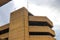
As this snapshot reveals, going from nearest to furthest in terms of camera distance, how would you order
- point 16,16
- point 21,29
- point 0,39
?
point 21,29 → point 16,16 → point 0,39

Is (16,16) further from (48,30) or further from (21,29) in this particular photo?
(48,30)

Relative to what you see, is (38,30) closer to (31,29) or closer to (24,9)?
(31,29)

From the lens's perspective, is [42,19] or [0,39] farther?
[0,39]

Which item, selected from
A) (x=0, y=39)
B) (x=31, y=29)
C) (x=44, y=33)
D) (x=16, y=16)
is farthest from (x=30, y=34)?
(x=0, y=39)

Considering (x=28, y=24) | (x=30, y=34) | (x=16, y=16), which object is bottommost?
(x=30, y=34)


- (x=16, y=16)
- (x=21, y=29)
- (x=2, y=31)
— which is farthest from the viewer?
(x=2, y=31)

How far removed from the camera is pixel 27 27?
45125 mm

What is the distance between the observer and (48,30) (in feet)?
151

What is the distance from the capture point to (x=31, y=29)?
45.2 metres

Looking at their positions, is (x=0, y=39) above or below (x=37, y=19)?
below

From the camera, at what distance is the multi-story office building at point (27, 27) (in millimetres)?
44188

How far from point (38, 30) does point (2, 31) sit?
17404mm

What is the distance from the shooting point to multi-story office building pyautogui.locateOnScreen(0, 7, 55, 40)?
145 ft

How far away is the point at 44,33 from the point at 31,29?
4973 millimetres
